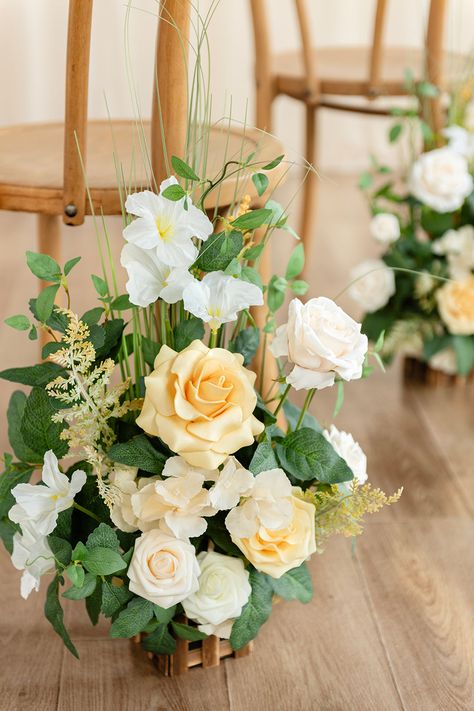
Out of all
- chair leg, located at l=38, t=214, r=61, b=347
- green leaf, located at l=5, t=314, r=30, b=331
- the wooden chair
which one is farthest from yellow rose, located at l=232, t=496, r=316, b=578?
the wooden chair

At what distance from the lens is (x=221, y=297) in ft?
3.15

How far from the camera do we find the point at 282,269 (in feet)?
8.07

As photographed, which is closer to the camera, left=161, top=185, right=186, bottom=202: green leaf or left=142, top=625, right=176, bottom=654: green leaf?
left=161, top=185, right=186, bottom=202: green leaf

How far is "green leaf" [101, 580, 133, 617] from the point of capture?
3.31ft

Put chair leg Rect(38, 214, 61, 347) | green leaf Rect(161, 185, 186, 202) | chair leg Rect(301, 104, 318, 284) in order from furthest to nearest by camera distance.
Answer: chair leg Rect(301, 104, 318, 284), chair leg Rect(38, 214, 61, 347), green leaf Rect(161, 185, 186, 202)

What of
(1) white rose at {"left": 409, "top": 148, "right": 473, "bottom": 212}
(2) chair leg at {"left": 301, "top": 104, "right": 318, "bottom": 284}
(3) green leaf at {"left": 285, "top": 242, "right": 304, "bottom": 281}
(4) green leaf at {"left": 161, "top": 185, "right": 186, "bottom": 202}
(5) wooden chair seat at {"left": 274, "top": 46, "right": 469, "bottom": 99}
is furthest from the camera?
(2) chair leg at {"left": 301, "top": 104, "right": 318, "bottom": 284}

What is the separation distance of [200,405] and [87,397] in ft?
0.43

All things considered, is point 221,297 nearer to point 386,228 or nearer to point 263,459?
point 263,459

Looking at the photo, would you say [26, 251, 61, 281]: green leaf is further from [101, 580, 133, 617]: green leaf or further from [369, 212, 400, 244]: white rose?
[369, 212, 400, 244]: white rose

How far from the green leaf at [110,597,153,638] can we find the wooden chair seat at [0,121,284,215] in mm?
448

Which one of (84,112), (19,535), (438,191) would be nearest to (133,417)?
(19,535)

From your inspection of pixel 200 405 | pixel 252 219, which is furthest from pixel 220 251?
pixel 200 405

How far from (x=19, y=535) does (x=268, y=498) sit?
11.2 inches

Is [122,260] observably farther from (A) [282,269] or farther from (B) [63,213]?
(A) [282,269]
